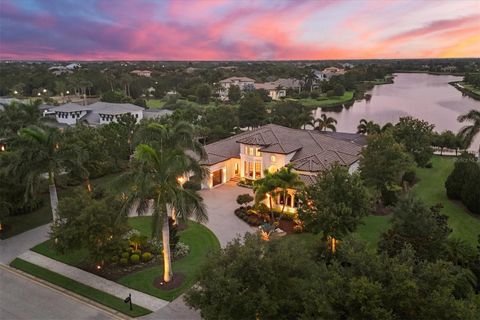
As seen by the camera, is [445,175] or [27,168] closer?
[27,168]

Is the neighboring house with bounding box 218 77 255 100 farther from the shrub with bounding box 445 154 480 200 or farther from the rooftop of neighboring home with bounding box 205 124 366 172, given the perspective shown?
the shrub with bounding box 445 154 480 200

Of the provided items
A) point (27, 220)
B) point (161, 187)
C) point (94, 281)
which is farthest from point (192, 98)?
point (161, 187)

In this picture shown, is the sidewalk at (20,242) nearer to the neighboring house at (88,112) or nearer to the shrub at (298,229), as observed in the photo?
the shrub at (298,229)

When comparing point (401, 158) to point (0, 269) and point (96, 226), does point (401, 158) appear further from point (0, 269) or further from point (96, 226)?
point (0, 269)

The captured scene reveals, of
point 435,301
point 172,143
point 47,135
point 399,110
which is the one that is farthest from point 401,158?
point 399,110

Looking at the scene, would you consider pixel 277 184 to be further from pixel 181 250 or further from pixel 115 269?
pixel 115 269
